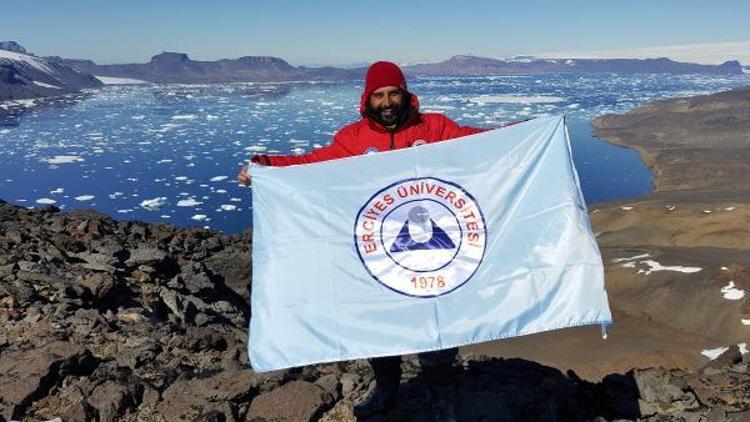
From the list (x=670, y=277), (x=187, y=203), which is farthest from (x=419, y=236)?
(x=187, y=203)

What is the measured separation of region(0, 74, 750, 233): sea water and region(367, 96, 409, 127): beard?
92.7 ft

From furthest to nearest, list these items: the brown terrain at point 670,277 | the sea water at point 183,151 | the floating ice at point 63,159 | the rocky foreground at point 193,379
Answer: the floating ice at point 63,159 < the sea water at point 183,151 < the brown terrain at point 670,277 < the rocky foreground at point 193,379

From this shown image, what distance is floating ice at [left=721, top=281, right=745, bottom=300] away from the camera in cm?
2559

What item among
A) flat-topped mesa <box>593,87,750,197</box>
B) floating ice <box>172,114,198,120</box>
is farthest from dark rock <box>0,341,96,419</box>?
floating ice <box>172,114,198,120</box>

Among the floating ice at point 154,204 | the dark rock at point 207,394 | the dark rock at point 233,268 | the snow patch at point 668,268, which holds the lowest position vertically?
the floating ice at point 154,204

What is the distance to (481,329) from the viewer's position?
405 cm

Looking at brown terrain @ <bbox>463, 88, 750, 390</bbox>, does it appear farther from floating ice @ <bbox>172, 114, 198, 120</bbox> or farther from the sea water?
floating ice @ <bbox>172, 114, 198, 120</bbox>

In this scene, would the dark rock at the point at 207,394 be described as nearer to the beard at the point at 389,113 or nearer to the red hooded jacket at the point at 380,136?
the red hooded jacket at the point at 380,136

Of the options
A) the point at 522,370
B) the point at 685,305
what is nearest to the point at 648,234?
the point at 685,305

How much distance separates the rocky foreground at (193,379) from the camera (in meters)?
5.12

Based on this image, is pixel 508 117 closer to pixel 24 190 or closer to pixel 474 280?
pixel 24 190

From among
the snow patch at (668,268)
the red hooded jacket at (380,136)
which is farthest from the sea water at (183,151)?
the red hooded jacket at (380,136)

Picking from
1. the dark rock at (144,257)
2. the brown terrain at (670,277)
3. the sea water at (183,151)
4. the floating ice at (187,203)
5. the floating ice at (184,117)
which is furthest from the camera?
the floating ice at (184,117)

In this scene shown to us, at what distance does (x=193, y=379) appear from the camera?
5.73 metres
